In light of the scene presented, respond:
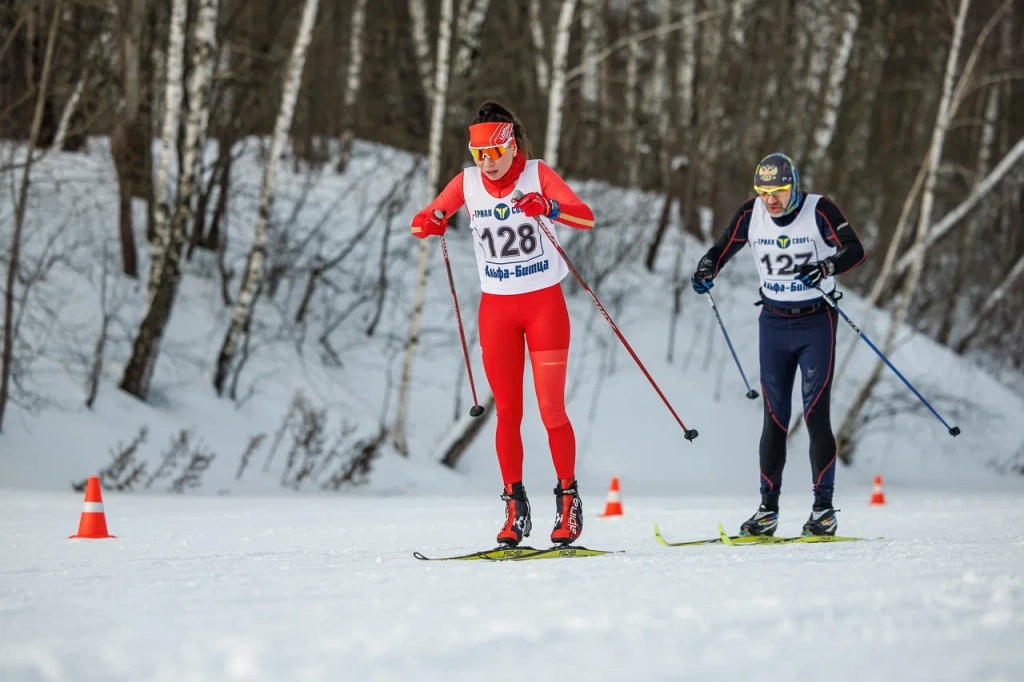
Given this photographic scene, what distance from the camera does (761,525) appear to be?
579 cm

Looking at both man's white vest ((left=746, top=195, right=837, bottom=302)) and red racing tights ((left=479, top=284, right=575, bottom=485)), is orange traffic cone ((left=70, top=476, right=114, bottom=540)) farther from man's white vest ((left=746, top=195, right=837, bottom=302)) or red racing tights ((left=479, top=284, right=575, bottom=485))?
man's white vest ((left=746, top=195, right=837, bottom=302))

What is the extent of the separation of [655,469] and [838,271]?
9247mm

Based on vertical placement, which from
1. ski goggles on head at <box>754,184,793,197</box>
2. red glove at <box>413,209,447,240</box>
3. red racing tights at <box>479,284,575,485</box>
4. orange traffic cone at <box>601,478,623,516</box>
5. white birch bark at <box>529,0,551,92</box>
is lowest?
orange traffic cone at <box>601,478,623,516</box>

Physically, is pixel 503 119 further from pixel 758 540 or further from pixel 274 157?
pixel 274 157

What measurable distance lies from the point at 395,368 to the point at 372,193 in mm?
3781

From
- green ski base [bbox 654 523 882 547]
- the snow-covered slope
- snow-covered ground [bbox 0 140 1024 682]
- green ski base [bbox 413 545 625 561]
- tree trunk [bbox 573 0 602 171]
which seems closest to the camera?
snow-covered ground [bbox 0 140 1024 682]

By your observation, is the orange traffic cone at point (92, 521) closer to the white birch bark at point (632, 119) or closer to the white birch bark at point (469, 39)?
the white birch bark at point (469, 39)

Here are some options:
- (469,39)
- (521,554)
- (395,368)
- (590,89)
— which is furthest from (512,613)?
(590,89)

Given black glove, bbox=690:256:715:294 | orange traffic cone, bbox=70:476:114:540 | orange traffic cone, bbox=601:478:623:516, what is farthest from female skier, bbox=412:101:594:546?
orange traffic cone, bbox=601:478:623:516

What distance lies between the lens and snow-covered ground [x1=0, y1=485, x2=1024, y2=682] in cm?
242

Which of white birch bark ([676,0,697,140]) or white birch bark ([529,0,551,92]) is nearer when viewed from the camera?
white birch bark ([529,0,551,92])

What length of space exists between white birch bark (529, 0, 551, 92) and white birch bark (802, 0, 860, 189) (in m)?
4.34

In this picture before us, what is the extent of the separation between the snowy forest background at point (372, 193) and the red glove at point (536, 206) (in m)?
6.13

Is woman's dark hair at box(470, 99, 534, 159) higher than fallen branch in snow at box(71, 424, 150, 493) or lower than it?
higher
